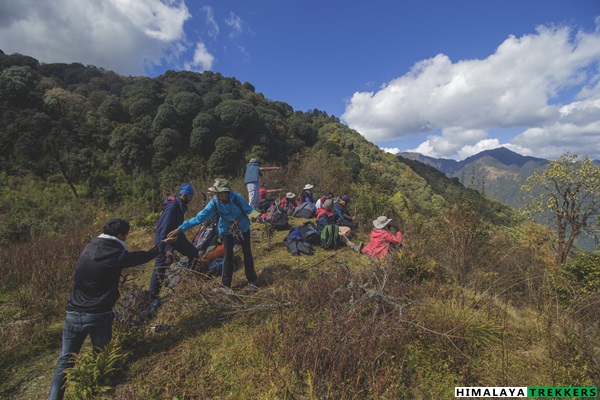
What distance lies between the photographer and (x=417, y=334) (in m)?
3.07

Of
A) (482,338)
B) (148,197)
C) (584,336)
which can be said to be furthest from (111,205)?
(584,336)

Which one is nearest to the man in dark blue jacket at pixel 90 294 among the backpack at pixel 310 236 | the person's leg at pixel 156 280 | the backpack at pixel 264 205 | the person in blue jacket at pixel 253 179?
the person's leg at pixel 156 280

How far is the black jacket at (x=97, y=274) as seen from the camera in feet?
8.09

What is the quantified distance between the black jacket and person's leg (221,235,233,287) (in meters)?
1.56

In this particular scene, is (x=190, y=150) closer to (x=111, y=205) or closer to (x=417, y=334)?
(x=111, y=205)

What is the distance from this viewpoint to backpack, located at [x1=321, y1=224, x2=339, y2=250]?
20.4 ft

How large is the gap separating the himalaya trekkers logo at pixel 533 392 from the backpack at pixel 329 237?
388cm

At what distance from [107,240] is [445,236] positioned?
567 cm

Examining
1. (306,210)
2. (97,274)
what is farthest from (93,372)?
(306,210)

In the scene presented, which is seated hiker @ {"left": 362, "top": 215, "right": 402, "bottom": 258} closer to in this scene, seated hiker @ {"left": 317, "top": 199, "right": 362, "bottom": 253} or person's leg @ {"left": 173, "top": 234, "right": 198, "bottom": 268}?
seated hiker @ {"left": 317, "top": 199, "right": 362, "bottom": 253}

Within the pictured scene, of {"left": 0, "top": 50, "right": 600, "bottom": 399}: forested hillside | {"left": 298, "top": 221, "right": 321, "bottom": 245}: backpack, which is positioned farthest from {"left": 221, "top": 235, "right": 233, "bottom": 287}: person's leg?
{"left": 298, "top": 221, "right": 321, "bottom": 245}: backpack

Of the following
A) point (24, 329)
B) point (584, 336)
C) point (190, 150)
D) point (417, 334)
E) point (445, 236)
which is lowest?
point (24, 329)

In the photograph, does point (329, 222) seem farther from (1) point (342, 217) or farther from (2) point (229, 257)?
(2) point (229, 257)

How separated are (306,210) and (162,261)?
17.6ft
